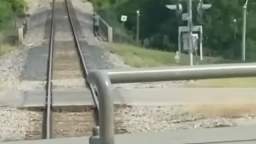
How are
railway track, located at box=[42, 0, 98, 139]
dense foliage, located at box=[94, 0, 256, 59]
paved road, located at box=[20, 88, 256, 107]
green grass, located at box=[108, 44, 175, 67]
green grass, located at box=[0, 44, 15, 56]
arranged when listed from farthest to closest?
dense foliage, located at box=[94, 0, 256, 59]
green grass, located at box=[0, 44, 15, 56]
green grass, located at box=[108, 44, 175, 67]
paved road, located at box=[20, 88, 256, 107]
railway track, located at box=[42, 0, 98, 139]

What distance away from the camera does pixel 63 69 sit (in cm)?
2645

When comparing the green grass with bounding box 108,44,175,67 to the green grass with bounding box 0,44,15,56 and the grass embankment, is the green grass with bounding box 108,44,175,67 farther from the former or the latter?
the green grass with bounding box 0,44,15,56

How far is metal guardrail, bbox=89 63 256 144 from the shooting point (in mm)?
4699

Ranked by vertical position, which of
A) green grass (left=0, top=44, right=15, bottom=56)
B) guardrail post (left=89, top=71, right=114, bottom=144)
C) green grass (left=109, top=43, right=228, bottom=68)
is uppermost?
guardrail post (left=89, top=71, right=114, bottom=144)

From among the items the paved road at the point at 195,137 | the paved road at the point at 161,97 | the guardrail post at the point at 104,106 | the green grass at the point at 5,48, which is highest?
the guardrail post at the point at 104,106

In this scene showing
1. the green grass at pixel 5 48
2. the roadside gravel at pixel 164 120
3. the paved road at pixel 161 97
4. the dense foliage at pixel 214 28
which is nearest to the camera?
the roadside gravel at pixel 164 120

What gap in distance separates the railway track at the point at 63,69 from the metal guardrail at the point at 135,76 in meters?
6.69

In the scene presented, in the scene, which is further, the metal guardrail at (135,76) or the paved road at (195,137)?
the paved road at (195,137)

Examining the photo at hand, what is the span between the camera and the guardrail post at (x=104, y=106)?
4.66 m

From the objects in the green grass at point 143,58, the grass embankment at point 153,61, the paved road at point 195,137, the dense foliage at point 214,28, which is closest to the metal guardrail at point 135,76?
the paved road at point 195,137

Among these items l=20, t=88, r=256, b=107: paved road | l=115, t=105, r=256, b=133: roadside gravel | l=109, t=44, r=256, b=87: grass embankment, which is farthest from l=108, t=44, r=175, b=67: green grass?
l=115, t=105, r=256, b=133: roadside gravel

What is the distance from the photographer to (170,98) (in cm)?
1909

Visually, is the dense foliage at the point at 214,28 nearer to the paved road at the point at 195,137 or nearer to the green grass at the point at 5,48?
the green grass at the point at 5,48

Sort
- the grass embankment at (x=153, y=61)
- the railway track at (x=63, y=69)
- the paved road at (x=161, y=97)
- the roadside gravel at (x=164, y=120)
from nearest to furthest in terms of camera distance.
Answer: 1. the roadside gravel at (x=164, y=120)
2. the railway track at (x=63, y=69)
3. the paved road at (x=161, y=97)
4. the grass embankment at (x=153, y=61)
